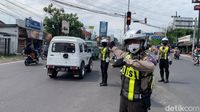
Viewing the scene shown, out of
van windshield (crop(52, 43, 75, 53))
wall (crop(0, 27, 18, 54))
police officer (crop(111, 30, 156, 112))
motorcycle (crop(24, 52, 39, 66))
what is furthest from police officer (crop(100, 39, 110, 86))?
wall (crop(0, 27, 18, 54))

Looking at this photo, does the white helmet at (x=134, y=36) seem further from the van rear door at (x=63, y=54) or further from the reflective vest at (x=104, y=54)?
the van rear door at (x=63, y=54)

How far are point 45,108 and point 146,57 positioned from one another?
438 centimetres

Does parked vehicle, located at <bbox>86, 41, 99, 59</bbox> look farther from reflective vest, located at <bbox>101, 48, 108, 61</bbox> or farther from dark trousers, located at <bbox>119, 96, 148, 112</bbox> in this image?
dark trousers, located at <bbox>119, 96, 148, 112</bbox>

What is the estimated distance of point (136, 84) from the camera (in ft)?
13.3

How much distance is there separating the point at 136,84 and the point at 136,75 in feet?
0.37

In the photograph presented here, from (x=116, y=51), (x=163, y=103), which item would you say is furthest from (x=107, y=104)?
(x=116, y=51)

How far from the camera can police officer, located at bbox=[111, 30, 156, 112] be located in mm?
4012

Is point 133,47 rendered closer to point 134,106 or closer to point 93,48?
point 134,106

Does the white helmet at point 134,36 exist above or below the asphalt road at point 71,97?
above

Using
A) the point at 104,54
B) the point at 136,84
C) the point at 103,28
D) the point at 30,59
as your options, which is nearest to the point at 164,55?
the point at 104,54

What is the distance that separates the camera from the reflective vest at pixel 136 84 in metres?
4.04

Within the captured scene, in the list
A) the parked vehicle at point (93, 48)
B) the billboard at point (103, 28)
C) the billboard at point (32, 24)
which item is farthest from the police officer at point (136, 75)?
the billboard at point (103, 28)

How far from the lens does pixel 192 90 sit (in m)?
11.8

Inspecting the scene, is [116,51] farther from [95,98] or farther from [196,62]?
[196,62]
